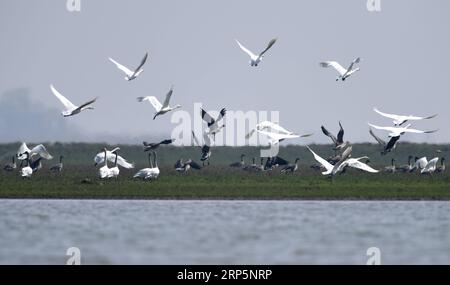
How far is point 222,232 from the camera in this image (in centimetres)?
3909

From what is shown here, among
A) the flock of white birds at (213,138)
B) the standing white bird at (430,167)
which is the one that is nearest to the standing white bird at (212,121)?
the flock of white birds at (213,138)

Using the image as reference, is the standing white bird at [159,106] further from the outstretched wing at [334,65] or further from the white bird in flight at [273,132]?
the outstretched wing at [334,65]

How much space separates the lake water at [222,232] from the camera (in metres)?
34.6

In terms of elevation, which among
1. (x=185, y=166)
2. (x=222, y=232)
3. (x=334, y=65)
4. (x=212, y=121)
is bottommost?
(x=222, y=232)

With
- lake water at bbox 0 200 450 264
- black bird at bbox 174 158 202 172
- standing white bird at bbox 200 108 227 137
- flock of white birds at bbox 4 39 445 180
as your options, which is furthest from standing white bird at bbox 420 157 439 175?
lake water at bbox 0 200 450 264

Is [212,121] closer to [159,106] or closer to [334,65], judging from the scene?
[159,106]

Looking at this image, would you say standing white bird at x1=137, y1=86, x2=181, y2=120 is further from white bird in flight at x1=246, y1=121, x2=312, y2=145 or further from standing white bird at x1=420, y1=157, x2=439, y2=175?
standing white bird at x1=420, y1=157, x2=439, y2=175

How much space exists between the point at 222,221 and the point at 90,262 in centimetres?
891

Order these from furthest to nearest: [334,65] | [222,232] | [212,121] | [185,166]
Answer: [334,65] → [185,166] → [212,121] → [222,232]

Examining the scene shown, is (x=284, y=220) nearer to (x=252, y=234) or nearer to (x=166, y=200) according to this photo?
(x=252, y=234)

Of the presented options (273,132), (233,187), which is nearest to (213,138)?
(273,132)

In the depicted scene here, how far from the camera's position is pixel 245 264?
3312 cm

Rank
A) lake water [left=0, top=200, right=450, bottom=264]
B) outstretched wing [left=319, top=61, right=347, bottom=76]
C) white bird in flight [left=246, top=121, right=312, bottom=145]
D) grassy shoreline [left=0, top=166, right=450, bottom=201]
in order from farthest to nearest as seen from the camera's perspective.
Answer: outstretched wing [left=319, top=61, right=347, bottom=76] → white bird in flight [left=246, top=121, right=312, bottom=145] → grassy shoreline [left=0, top=166, right=450, bottom=201] → lake water [left=0, top=200, right=450, bottom=264]

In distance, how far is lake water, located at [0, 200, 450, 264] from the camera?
3462 centimetres
